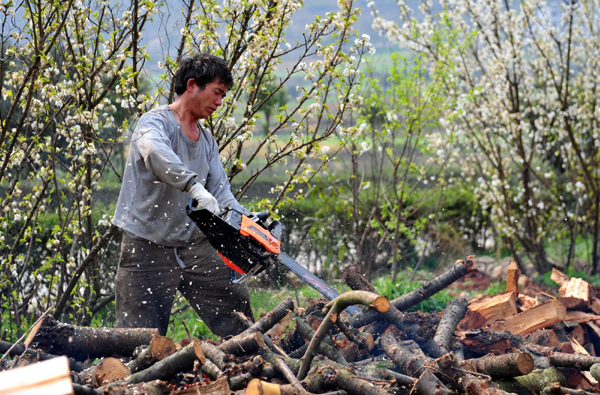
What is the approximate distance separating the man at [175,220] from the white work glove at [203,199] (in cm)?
25

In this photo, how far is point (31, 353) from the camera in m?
3.10

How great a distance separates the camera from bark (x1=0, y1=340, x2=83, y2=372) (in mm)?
3064

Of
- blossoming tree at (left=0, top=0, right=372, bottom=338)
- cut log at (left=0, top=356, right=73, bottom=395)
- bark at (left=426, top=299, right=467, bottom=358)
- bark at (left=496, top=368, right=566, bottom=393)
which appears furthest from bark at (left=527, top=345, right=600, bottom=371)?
cut log at (left=0, top=356, right=73, bottom=395)

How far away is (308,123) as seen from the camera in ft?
15.0

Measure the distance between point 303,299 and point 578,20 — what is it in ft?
16.6

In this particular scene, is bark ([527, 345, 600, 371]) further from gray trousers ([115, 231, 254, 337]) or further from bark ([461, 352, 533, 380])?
gray trousers ([115, 231, 254, 337])

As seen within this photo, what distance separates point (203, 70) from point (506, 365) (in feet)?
7.13

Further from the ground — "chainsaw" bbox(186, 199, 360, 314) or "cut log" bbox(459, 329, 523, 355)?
"chainsaw" bbox(186, 199, 360, 314)

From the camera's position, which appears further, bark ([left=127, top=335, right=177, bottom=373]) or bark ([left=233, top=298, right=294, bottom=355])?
bark ([left=233, top=298, right=294, bottom=355])

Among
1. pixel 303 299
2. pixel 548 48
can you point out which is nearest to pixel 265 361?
pixel 303 299

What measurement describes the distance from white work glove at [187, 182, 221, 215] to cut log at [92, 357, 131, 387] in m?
0.86

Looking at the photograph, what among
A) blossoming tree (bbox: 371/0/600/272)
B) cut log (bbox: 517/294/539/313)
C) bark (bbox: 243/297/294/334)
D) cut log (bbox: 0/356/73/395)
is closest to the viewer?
cut log (bbox: 0/356/73/395)

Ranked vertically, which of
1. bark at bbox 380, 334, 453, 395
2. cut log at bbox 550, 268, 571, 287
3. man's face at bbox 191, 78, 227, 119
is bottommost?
bark at bbox 380, 334, 453, 395

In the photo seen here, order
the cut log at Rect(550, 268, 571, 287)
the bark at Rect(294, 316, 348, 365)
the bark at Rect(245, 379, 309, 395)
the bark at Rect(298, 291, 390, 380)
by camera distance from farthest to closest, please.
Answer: the cut log at Rect(550, 268, 571, 287)
the bark at Rect(294, 316, 348, 365)
the bark at Rect(298, 291, 390, 380)
the bark at Rect(245, 379, 309, 395)
